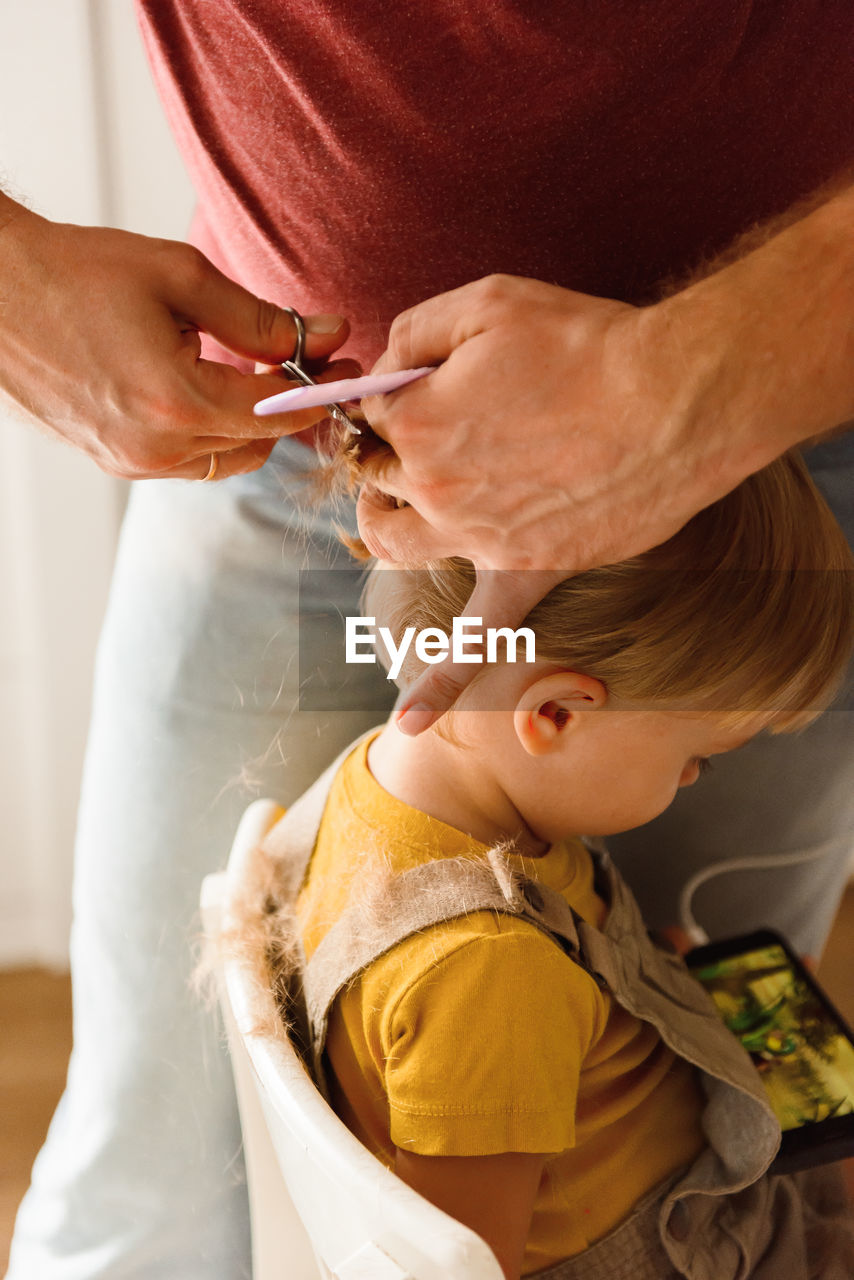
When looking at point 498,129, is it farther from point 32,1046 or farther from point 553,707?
point 32,1046

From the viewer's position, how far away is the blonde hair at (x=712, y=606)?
2.09 ft

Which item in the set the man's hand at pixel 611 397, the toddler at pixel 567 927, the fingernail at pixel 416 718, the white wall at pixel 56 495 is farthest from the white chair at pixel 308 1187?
the white wall at pixel 56 495

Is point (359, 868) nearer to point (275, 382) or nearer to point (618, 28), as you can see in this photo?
point (275, 382)

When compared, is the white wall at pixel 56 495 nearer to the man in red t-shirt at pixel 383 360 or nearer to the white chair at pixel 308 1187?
the man in red t-shirt at pixel 383 360

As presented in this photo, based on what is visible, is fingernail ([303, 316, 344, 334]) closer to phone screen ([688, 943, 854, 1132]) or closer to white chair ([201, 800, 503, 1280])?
white chair ([201, 800, 503, 1280])

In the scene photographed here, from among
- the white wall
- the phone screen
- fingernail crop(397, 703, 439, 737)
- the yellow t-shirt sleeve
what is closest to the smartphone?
the phone screen

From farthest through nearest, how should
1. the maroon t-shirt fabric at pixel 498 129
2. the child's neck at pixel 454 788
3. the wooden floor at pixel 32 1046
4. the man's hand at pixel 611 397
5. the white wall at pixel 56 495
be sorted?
1. the wooden floor at pixel 32 1046
2. the white wall at pixel 56 495
3. the child's neck at pixel 454 788
4. the maroon t-shirt fabric at pixel 498 129
5. the man's hand at pixel 611 397

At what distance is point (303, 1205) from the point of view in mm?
616

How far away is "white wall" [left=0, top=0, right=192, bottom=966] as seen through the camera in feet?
3.48

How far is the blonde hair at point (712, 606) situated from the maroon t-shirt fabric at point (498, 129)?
151 mm

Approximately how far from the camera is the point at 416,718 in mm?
641

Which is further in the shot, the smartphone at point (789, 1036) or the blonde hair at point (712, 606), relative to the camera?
the smartphone at point (789, 1036)

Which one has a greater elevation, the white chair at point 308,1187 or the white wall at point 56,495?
the white wall at point 56,495

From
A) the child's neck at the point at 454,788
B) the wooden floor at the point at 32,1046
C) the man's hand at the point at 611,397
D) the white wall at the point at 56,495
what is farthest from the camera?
the wooden floor at the point at 32,1046
